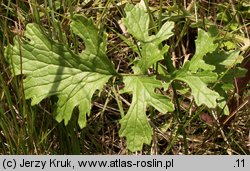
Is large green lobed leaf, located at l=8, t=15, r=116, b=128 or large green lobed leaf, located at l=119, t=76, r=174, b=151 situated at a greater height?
large green lobed leaf, located at l=8, t=15, r=116, b=128

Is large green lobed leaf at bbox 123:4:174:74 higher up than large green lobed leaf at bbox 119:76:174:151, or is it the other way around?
large green lobed leaf at bbox 123:4:174:74

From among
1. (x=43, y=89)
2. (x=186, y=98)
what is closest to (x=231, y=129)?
(x=186, y=98)

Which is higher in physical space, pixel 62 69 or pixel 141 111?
pixel 62 69

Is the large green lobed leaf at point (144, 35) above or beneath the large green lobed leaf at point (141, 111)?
above

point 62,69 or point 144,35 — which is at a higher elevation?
point 144,35

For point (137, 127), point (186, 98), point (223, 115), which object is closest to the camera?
point (137, 127)

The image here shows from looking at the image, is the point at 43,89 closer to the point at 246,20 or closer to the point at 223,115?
the point at 223,115

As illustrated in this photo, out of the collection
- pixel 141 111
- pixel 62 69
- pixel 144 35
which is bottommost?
pixel 141 111

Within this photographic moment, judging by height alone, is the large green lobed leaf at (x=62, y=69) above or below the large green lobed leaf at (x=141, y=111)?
above
